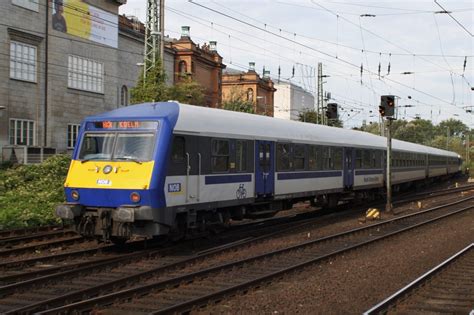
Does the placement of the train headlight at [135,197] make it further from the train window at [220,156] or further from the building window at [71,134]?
the building window at [71,134]

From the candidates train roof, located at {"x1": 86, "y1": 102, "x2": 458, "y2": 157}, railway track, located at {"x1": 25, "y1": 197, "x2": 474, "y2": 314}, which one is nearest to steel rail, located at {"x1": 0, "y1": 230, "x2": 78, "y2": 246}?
train roof, located at {"x1": 86, "y1": 102, "x2": 458, "y2": 157}

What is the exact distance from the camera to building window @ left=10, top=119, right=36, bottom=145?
2902 cm

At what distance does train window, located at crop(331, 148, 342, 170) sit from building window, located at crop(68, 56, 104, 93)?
1883 cm

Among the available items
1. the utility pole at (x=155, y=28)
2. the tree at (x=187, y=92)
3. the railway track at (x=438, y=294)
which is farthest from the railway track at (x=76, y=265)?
the tree at (x=187, y=92)

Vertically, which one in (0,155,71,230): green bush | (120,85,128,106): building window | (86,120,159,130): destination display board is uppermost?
(120,85,128,106): building window

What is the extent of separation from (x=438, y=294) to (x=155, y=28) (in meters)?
18.1

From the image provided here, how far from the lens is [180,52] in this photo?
157 feet

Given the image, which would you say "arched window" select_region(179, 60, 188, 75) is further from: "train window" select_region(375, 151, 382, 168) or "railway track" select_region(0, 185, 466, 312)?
"railway track" select_region(0, 185, 466, 312)

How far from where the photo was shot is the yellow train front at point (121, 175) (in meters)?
10.7

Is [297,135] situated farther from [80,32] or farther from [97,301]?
[80,32]

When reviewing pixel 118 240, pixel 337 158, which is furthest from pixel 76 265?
pixel 337 158

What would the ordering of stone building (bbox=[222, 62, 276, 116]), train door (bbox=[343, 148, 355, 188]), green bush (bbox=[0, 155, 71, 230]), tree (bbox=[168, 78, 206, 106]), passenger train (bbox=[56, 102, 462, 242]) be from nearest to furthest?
passenger train (bbox=[56, 102, 462, 242])
green bush (bbox=[0, 155, 71, 230])
train door (bbox=[343, 148, 355, 188])
tree (bbox=[168, 78, 206, 106])
stone building (bbox=[222, 62, 276, 116])

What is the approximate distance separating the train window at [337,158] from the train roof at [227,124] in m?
0.25

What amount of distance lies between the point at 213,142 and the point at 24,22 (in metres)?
20.7
